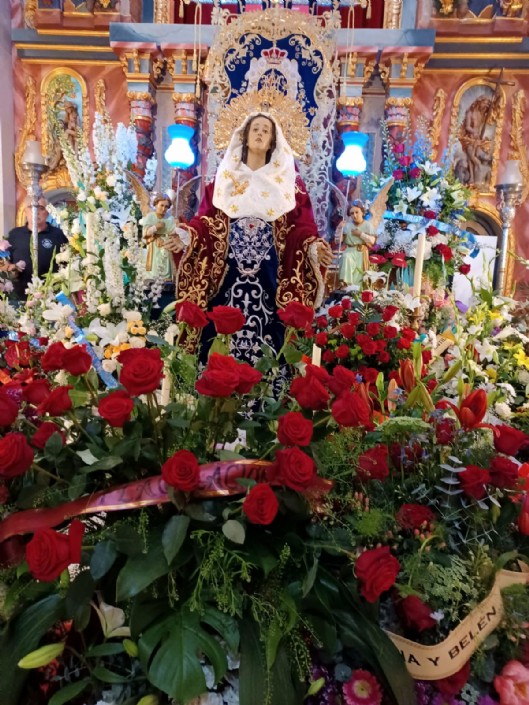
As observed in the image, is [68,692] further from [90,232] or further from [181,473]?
[90,232]

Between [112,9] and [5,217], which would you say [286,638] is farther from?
[112,9]

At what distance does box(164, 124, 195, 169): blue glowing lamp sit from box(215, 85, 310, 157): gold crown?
199 centimetres

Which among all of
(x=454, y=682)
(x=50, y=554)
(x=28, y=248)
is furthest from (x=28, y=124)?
(x=454, y=682)

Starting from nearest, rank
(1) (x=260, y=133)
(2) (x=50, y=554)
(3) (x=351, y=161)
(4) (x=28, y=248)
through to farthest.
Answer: (2) (x=50, y=554)
(1) (x=260, y=133)
(4) (x=28, y=248)
(3) (x=351, y=161)

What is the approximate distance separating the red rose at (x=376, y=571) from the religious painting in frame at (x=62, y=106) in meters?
5.89

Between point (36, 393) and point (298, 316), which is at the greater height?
point (298, 316)

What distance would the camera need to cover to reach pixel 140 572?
754 mm

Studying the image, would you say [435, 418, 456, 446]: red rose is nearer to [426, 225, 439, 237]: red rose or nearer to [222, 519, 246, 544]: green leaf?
[222, 519, 246, 544]: green leaf

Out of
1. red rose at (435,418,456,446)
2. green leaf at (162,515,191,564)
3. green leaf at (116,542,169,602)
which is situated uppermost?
red rose at (435,418,456,446)

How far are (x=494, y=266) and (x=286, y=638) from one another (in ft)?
16.9

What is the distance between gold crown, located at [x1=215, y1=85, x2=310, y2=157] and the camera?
3047mm


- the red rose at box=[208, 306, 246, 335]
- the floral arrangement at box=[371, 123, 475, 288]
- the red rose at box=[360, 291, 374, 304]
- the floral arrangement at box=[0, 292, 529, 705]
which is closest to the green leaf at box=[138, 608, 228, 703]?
the floral arrangement at box=[0, 292, 529, 705]

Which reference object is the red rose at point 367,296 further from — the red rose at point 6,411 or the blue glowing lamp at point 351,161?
the blue glowing lamp at point 351,161

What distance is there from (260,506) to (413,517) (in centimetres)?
29
